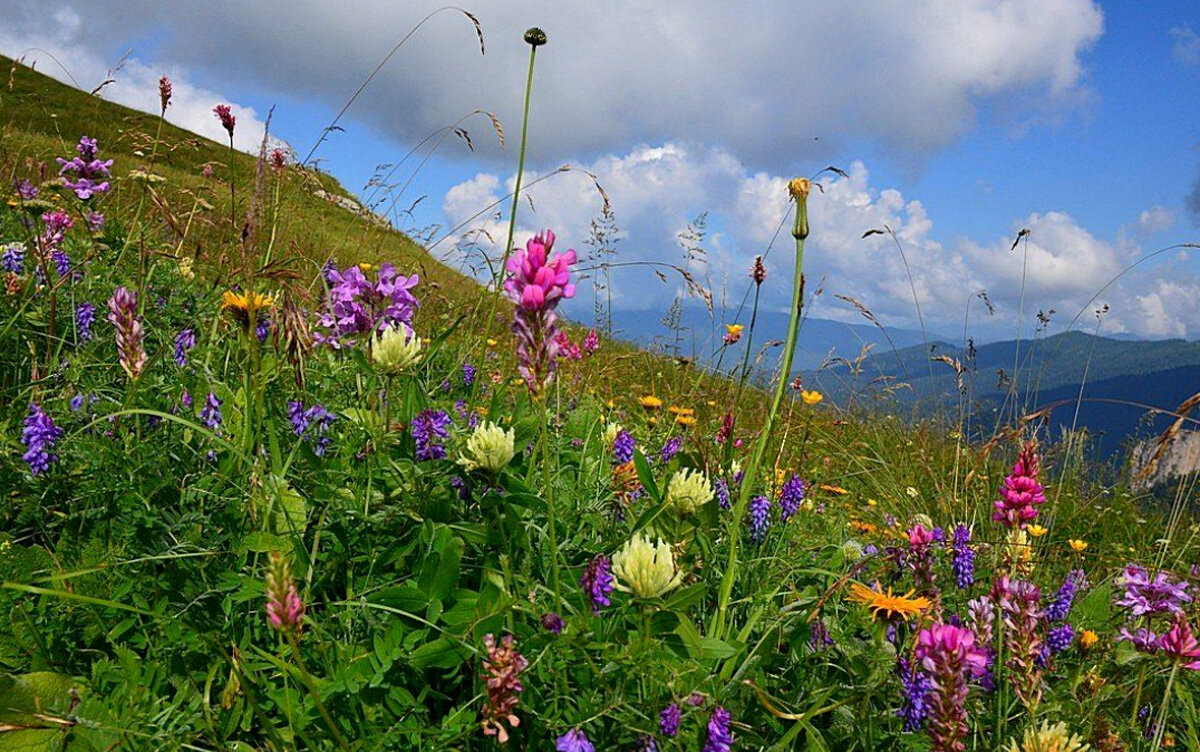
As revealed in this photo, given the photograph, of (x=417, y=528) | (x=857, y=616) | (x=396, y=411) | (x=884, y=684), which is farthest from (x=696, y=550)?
(x=396, y=411)

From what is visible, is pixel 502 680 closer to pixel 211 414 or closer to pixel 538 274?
pixel 538 274

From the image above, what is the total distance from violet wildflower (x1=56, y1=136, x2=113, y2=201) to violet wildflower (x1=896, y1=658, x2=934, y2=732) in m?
4.30

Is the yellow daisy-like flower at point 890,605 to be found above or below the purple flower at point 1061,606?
above

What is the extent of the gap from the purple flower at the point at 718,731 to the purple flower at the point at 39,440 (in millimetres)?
1698

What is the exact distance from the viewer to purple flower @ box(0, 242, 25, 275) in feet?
10.0

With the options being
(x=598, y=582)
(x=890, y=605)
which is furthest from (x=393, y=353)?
(x=890, y=605)

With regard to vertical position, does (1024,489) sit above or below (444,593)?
above

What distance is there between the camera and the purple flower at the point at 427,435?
6.45 ft

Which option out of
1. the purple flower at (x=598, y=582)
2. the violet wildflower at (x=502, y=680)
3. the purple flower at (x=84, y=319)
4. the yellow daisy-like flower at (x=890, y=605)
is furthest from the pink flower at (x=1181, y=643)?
the purple flower at (x=84, y=319)

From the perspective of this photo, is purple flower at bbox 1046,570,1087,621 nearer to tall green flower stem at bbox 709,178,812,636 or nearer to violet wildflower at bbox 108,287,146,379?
tall green flower stem at bbox 709,178,812,636

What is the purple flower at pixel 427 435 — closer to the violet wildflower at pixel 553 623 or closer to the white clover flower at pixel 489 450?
the white clover flower at pixel 489 450

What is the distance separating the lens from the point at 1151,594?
6.68 ft

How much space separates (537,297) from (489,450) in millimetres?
515

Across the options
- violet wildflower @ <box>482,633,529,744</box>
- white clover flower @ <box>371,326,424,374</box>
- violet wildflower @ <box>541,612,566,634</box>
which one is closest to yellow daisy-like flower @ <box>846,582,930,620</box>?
violet wildflower @ <box>541,612,566,634</box>
